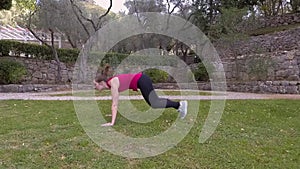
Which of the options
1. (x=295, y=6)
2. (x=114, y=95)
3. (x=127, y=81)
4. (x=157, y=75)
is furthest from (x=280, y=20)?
(x=114, y=95)

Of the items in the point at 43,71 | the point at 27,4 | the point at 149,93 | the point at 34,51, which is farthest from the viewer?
the point at 43,71

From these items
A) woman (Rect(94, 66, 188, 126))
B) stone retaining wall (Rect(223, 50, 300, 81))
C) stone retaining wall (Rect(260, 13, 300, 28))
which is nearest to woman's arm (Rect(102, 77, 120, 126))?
woman (Rect(94, 66, 188, 126))

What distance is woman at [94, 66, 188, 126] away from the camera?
4.74 meters

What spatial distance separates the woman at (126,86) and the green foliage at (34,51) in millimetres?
9739

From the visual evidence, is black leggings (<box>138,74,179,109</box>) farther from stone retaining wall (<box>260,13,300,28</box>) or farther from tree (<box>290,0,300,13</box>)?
tree (<box>290,0,300,13</box>)

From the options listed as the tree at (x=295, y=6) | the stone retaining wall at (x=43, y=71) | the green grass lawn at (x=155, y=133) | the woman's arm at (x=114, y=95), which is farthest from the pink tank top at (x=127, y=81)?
the tree at (x=295, y=6)

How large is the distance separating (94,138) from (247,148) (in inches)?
72.4

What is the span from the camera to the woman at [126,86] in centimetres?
474

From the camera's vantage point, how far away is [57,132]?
4359 millimetres

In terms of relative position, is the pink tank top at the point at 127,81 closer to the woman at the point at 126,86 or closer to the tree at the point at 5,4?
the woman at the point at 126,86

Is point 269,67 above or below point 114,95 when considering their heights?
above

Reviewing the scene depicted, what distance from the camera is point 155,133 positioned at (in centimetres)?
438

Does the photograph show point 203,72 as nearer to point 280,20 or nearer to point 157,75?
point 157,75

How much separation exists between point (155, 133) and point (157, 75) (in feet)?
32.5
